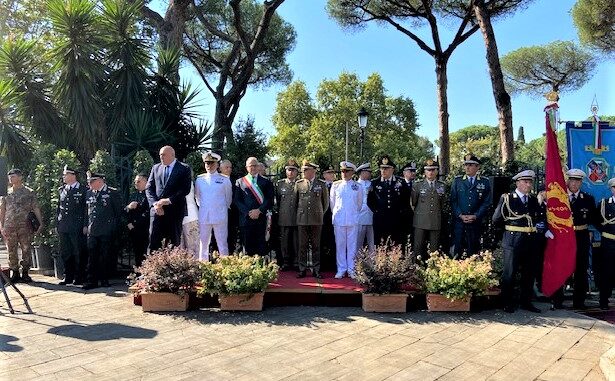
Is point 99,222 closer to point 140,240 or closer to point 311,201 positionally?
point 140,240

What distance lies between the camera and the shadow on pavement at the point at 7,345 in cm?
427

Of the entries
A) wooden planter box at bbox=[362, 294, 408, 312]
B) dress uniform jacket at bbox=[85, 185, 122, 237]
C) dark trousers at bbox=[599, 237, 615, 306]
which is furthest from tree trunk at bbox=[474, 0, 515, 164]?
dress uniform jacket at bbox=[85, 185, 122, 237]

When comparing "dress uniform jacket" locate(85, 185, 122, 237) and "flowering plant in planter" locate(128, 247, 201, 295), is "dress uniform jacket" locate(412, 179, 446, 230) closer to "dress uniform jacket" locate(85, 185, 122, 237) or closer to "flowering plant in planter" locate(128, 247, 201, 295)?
"flowering plant in planter" locate(128, 247, 201, 295)

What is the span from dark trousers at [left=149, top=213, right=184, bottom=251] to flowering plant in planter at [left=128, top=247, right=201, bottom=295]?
1.90 ft

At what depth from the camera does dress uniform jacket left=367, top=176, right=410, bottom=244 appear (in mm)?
6836

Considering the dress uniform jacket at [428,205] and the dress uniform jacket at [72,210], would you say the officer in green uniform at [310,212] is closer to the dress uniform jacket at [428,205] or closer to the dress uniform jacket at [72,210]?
the dress uniform jacket at [428,205]

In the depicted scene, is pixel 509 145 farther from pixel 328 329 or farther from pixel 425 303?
pixel 328 329

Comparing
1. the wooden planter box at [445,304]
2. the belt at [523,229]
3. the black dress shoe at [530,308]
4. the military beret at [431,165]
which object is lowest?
the black dress shoe at [530,308]

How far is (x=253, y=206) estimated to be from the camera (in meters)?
6.52

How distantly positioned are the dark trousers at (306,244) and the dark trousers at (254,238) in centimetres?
52

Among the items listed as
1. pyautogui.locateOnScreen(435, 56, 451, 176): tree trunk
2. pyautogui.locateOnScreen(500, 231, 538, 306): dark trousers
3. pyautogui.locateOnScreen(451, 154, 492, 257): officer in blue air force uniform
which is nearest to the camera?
pyautogui.locateOnScreen(500, 231, 538, 306): dark trousers

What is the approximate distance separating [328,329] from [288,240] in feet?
8.75

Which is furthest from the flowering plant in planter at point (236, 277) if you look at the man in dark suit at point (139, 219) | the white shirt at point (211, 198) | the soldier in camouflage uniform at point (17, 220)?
the soldier in camouflage uniform at point (17, 220)

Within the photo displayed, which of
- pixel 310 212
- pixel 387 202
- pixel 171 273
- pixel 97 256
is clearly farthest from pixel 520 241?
pixel 97 256
